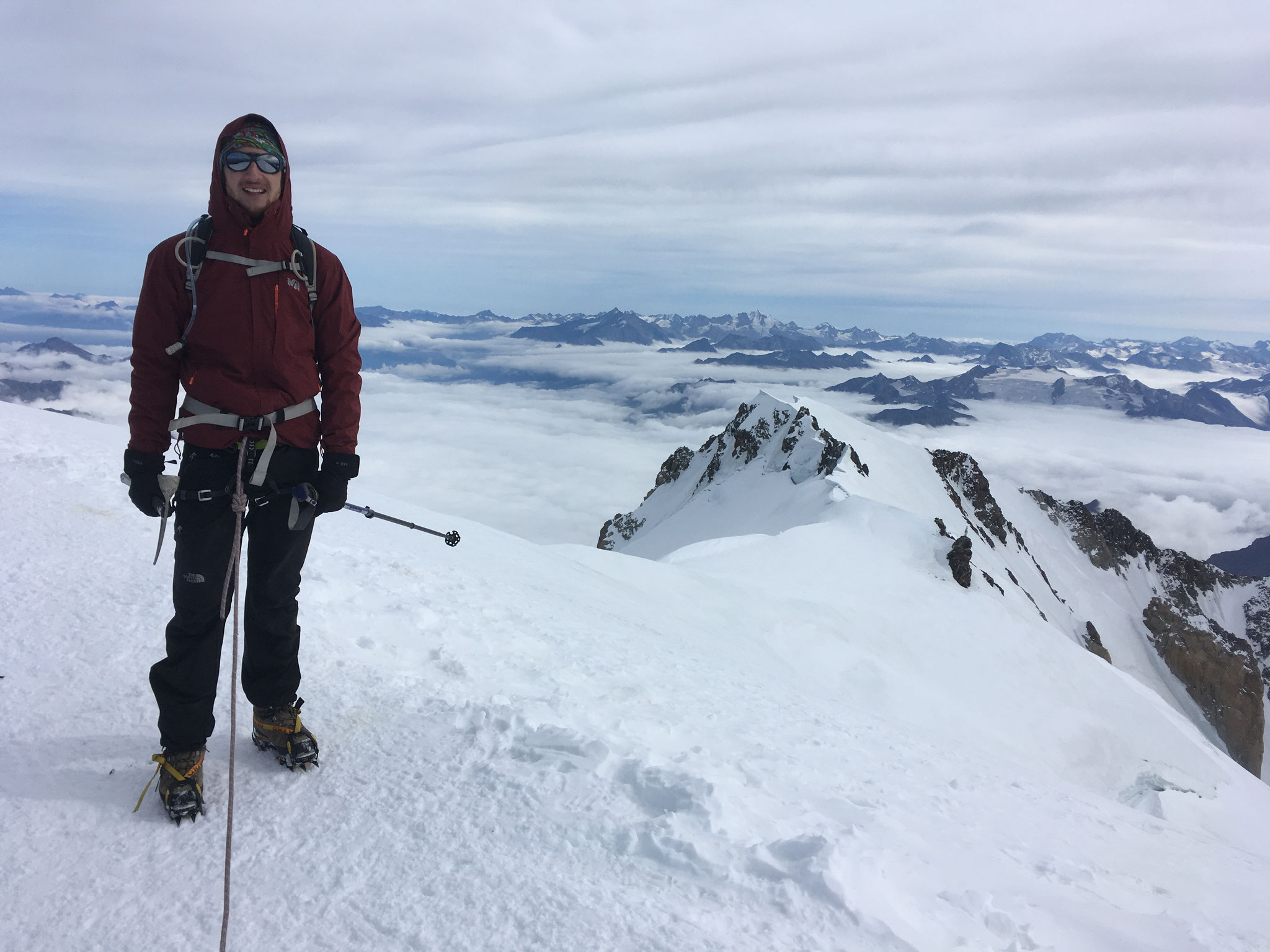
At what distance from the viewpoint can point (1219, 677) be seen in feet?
272

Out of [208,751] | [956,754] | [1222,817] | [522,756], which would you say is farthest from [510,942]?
[1222,817]

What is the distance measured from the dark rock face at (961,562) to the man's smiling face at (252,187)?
3504 cm

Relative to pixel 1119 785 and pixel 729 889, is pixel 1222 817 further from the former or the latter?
pixel 729 889

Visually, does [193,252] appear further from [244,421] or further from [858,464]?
[858,464]

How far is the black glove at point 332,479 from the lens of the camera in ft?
14.0

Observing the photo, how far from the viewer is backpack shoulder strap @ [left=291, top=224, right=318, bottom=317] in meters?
4.11

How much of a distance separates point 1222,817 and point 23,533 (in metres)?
28.3

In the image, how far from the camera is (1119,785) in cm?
2377

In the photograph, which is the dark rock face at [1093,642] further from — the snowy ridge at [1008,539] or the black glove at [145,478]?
the black glove at [145,478]

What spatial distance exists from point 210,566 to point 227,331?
4.45 feet

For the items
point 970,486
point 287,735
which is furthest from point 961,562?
point 970,486

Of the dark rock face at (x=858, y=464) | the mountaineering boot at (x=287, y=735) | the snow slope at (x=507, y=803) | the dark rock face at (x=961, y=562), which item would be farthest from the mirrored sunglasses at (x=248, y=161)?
the dark rock face at (x=858, y=464)

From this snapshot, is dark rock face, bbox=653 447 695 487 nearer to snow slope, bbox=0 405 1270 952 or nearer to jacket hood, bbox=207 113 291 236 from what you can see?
snow slope, bbox=0 405 1270 952

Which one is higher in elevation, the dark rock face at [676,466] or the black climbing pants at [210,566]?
the black climbing pants at [210,566]
